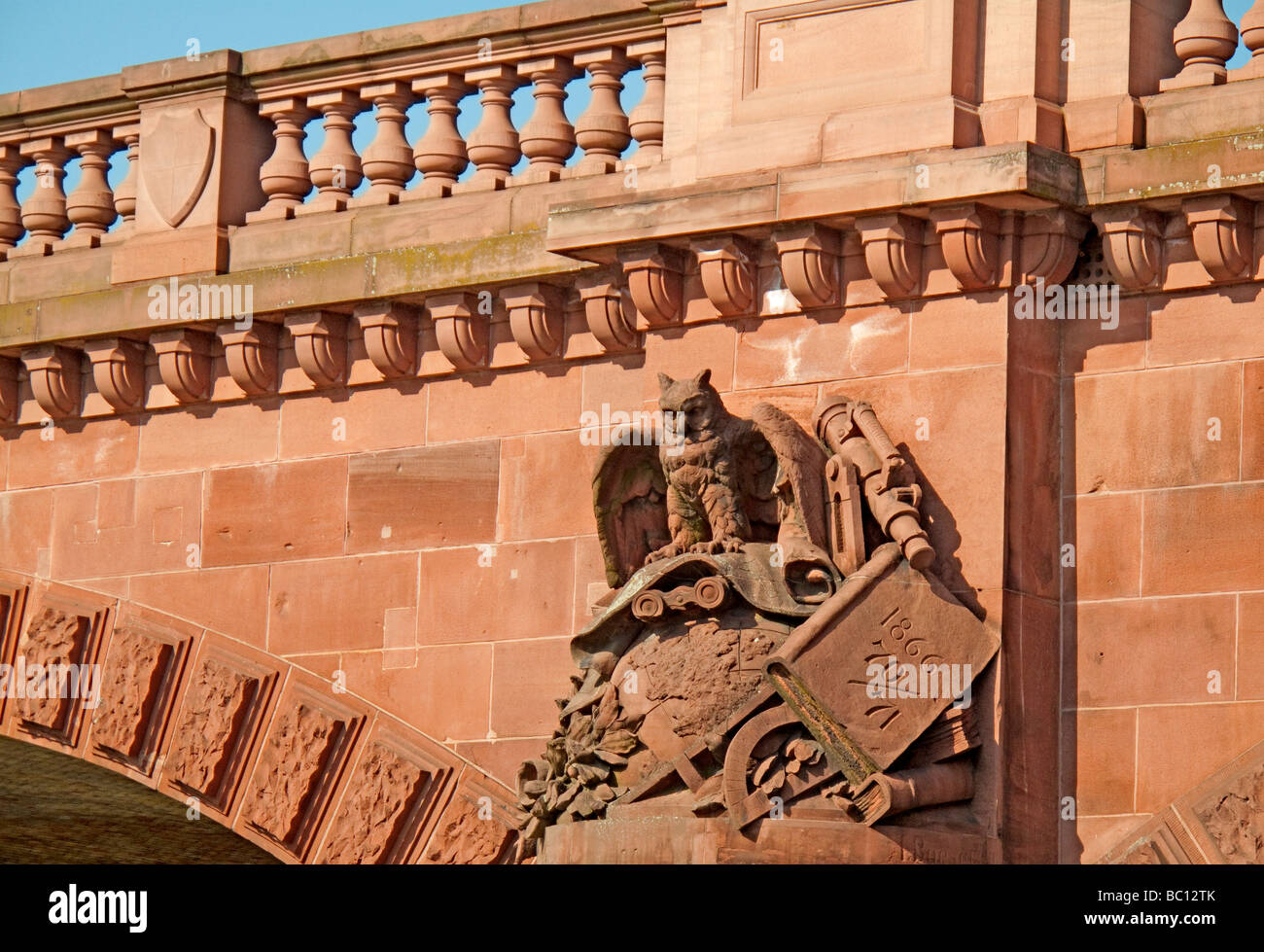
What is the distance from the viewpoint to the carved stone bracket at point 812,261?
13570 mm

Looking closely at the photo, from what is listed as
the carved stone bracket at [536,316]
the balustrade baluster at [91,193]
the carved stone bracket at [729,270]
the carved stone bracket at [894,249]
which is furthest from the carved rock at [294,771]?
the carved stone bracket at [894,249]

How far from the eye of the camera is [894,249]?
13344 mm

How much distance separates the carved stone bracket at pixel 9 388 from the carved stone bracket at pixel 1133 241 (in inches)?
253

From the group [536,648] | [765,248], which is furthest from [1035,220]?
[536,648]

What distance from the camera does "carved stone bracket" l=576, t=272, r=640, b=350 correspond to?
14.6 meters

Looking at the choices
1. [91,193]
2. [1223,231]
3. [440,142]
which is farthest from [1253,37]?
[91,193]

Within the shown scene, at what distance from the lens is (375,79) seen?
15.8 m

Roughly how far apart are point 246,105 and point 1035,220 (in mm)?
4886

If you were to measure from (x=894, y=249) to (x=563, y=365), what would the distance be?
88.5 inches

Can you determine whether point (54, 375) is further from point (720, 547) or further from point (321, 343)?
point (720, 547)

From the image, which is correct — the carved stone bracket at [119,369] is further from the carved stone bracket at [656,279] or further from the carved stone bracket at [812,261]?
the carved stone bracket at [812,261]

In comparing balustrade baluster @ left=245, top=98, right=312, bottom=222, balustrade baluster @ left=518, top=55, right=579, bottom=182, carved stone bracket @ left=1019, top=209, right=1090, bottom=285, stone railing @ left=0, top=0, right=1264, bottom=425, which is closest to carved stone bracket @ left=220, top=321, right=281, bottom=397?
stone railing @ left=0, top=0, right=1264, bottom=425

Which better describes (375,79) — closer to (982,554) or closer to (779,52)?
(779,52)

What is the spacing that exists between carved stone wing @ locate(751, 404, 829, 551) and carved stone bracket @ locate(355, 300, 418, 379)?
257cm
